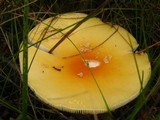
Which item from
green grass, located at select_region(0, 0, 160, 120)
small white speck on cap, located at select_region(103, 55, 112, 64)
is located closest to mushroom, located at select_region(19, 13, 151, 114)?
small white speck on cap, located at select_region(103, 55, 112, 64)

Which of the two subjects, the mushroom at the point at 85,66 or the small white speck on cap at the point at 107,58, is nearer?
the mushroom at the point at 85,66

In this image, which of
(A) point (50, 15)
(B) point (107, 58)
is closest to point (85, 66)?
(B) point (107, 58)

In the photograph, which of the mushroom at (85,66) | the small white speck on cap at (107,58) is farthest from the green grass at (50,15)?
the small white speck on cap at (107,58)

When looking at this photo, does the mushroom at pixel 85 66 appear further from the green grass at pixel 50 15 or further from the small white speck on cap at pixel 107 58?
the green grass at pixel 50 15

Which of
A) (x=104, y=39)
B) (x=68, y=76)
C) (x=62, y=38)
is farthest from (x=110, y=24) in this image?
(x=68, y=76)

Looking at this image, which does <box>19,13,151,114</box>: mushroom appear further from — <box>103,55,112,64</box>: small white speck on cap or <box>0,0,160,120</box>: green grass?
<box>0,0,160,120</box>: green grass

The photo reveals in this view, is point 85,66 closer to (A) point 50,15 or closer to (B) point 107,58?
(B) point 107,58

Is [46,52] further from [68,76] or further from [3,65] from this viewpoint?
[3,65]
